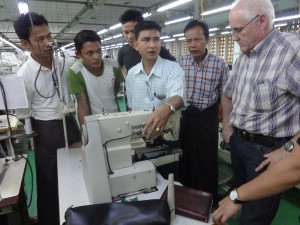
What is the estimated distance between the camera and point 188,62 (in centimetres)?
225

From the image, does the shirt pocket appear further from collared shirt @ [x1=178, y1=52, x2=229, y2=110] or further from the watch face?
collared shirt @ [x1=178, y1=52, x2=229, y2=110]

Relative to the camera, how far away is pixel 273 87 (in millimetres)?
1230

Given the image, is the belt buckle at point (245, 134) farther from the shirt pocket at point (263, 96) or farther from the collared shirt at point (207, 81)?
the collared shirt at point (207, 81)

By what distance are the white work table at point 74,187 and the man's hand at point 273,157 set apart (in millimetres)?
556

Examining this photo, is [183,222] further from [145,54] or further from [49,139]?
[49,139]

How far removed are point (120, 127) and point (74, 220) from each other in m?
0.48

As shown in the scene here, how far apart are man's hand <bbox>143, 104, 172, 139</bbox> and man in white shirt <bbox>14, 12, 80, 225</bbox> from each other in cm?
86

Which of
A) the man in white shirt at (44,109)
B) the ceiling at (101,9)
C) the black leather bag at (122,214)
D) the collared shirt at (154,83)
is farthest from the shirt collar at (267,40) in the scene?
the ceiling at (101,9)

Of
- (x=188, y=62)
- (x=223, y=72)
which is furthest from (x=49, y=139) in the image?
(x=223, y=72)

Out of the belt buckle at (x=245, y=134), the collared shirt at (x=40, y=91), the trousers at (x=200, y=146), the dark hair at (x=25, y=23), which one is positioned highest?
the dark hair at (x=25, y=23)

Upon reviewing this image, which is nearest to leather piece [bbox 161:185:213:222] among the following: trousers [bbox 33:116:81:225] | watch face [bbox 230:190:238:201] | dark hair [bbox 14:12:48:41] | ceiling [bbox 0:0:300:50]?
watch face [bbox 230:190:238:201]

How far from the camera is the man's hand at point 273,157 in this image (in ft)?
4.06

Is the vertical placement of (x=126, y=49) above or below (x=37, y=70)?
above

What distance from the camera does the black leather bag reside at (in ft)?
2.70
